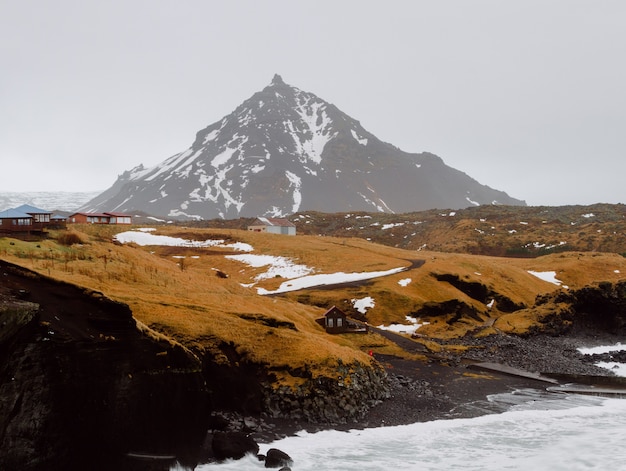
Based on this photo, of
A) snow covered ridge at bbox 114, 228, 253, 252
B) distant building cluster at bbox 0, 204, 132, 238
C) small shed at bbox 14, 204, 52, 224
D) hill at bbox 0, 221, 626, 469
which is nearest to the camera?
hill at bbox 0, 221, 626, 469

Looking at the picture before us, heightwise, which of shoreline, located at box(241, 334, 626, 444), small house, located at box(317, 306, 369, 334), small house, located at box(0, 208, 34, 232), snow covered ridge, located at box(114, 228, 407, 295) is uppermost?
small house, located at box(0, 208, 34, 232)

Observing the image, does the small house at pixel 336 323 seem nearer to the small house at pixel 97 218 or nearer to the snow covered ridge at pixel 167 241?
the snow covered ridge at pixel 167 241

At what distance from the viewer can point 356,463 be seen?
2545cm

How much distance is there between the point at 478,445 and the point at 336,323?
76.2 feet

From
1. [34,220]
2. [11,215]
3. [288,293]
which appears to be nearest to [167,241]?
[34,220]

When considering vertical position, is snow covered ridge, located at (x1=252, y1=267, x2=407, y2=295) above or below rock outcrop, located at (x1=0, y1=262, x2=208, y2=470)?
below

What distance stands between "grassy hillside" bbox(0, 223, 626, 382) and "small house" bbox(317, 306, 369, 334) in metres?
→ 1.00

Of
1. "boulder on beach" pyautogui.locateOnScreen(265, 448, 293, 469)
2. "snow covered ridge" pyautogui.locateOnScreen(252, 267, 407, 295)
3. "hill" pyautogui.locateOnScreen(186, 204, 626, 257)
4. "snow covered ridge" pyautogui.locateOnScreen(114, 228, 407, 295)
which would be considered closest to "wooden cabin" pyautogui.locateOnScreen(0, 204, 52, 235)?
"snow covered ridge" pyautogui.locateOnScreen(114, 228, 407, 295)

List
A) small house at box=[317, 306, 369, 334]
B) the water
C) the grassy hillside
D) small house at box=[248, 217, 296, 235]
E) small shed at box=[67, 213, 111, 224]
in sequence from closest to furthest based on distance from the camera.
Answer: the water
the grassy hillside
small house at box=[317, 306, 369, 334]
small shed at box=[67, 213, 111, 224]
small house at box=[248, 217, 296, 235]

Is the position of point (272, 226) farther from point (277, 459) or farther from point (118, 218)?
point (277, 459)

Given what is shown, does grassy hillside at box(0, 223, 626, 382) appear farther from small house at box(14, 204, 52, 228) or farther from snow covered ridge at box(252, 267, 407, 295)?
small house at box(14, 204, 52, 228)

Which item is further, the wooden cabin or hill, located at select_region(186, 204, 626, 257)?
hill, located at select_region(186, 204, 626, 257)

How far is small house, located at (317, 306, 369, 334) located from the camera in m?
49.8

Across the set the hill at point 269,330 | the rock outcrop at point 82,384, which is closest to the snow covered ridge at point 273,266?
the hill at point 269,330
